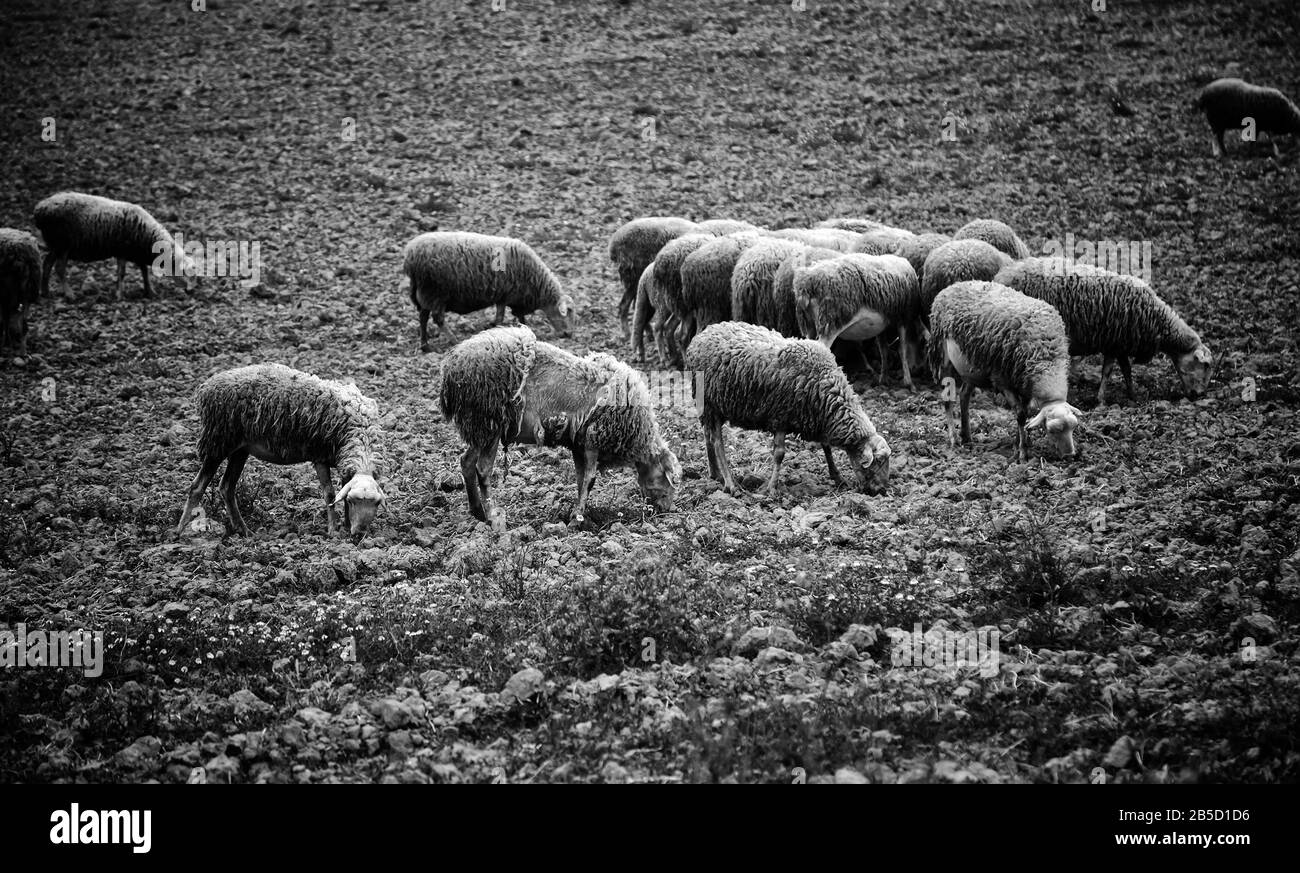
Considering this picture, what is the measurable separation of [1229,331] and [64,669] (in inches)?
491

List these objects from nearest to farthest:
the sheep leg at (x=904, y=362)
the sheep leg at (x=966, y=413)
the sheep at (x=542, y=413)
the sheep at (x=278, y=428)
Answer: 1. the sheep at (x=542, y=413)
2. the sheep at (x=278, y=428)
3. the sheep leg at (x=966, y=413)
4. the sheep leg at (x=904, y=362)

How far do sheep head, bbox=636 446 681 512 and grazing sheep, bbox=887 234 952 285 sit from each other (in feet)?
17.5

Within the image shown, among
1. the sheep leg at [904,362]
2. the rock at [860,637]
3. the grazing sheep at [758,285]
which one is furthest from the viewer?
the grazing sheep at [758,285]

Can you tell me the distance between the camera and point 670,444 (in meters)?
11.1

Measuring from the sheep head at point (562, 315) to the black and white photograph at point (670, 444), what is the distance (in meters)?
0.08

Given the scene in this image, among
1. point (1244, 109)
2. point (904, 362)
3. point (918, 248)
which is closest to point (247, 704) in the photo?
point (904, 362)

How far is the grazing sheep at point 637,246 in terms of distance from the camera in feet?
50.7

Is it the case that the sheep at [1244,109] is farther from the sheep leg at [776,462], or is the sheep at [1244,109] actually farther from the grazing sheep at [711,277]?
the sheep leg at [776,462]

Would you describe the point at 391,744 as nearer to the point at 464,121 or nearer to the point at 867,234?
the point at 867,234

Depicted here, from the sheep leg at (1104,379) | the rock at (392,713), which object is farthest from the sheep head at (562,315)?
the rock at (392,713)

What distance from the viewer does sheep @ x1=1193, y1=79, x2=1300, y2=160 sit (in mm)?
19453

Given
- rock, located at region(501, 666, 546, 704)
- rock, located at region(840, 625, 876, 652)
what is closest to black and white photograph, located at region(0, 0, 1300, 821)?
rock, located at region(501, 666, 546, 704)

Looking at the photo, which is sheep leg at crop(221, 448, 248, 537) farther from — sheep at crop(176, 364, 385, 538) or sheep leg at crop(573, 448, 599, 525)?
sheep leg at crop(573, 448, 599, 525)

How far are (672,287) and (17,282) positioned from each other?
897cm
